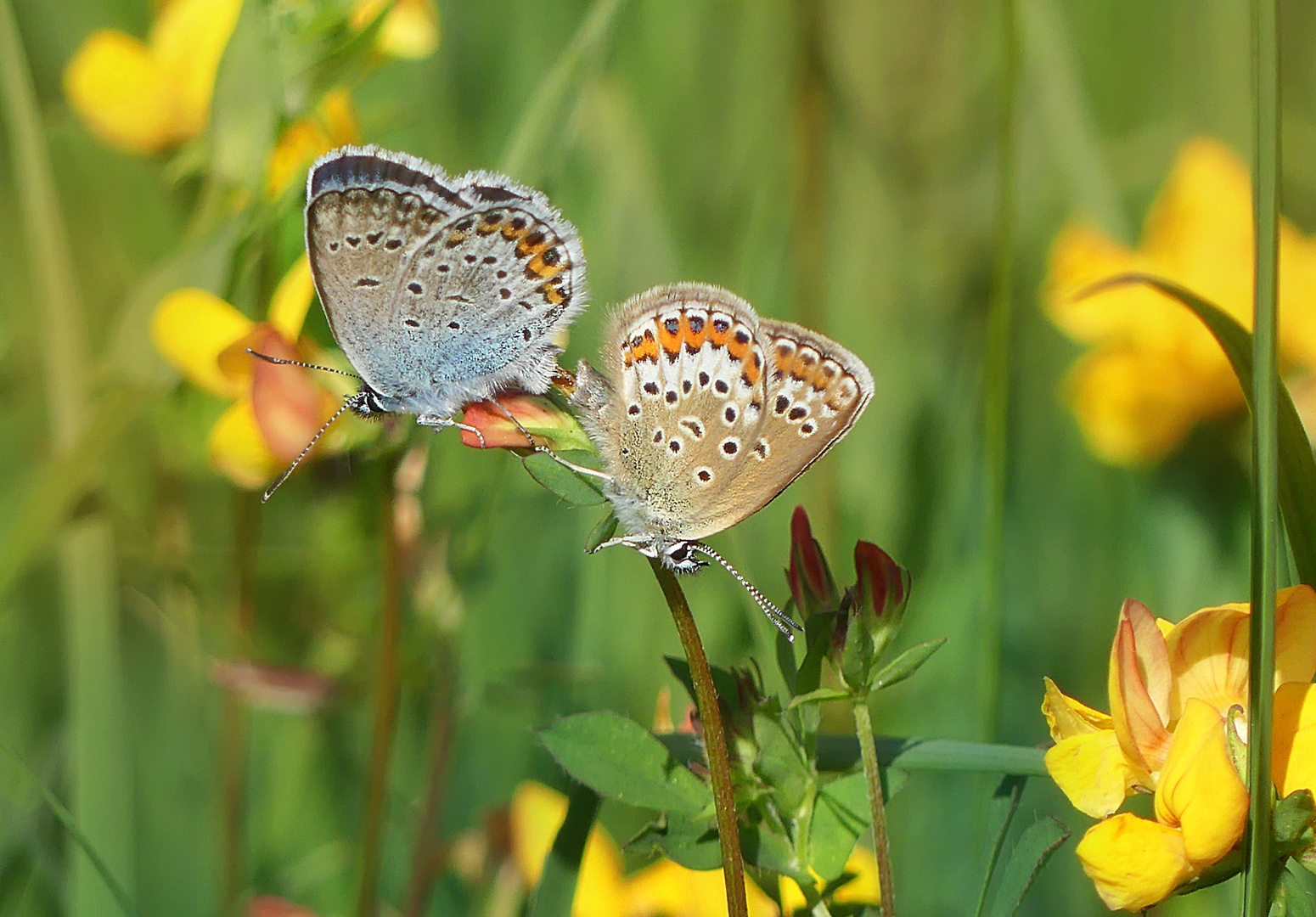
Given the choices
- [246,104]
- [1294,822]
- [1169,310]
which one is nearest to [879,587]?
[1294,822]

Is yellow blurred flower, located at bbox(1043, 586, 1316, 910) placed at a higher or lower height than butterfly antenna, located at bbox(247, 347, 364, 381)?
lower

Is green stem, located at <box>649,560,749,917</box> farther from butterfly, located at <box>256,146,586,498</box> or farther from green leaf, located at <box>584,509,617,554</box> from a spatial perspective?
butterfly, located at <box>256,146,586,498</box>

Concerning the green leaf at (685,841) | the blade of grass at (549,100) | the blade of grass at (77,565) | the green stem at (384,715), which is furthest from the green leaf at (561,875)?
the blade of grass at (549,100)

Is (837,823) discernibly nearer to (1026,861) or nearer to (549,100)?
(1026,861)

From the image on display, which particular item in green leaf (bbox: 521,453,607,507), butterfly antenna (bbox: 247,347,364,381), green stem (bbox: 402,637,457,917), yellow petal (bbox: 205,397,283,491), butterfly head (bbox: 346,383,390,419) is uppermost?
butterfly antenna (bbox: 247,347,364,381)

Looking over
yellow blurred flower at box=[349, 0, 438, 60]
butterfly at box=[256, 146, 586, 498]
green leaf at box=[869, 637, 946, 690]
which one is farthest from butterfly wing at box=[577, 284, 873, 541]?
yellow blurred flower at box=[349, 0, 438, 60]
